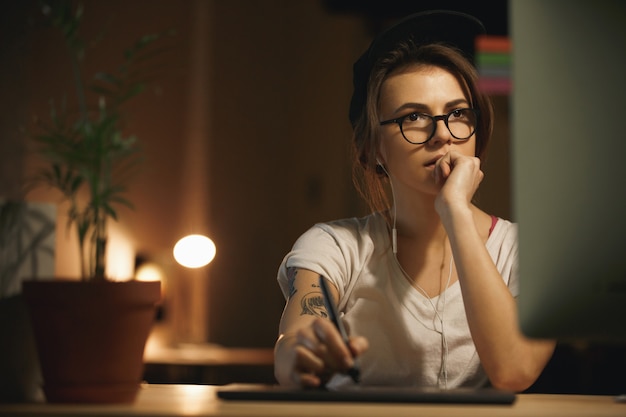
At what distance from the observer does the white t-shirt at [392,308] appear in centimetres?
154

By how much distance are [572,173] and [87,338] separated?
0.61m

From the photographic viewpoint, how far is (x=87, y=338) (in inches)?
35.8

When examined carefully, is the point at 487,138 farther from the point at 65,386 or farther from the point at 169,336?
the point at 169,336

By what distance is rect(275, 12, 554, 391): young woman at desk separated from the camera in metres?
1.40

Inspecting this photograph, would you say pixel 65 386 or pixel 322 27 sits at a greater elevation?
pixel 322 27

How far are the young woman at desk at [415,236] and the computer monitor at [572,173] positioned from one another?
19.5 inches

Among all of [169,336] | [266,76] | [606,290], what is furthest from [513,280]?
[266,76]

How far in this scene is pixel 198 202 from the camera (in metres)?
4.77

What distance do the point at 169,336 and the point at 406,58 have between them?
3247mm

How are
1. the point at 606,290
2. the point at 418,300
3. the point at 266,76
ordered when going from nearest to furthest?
1. the point at 606,290
2. the point at 418,300
3. the point at 266,76

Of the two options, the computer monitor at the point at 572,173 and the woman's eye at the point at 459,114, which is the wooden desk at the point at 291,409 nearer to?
the computer monitor at the point at 572,173

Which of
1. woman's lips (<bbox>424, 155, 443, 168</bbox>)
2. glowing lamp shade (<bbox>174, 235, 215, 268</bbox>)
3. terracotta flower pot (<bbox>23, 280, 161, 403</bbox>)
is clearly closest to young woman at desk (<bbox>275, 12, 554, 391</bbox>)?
woman's lips (<bbox>424, 155, 443, 168</bbox>)

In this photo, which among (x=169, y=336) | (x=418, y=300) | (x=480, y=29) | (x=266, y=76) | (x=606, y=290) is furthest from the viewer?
(x=266, y=76)

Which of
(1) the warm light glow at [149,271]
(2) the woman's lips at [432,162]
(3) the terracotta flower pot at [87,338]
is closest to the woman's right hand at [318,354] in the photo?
(3) the terracotta flower pot at [87,338]
